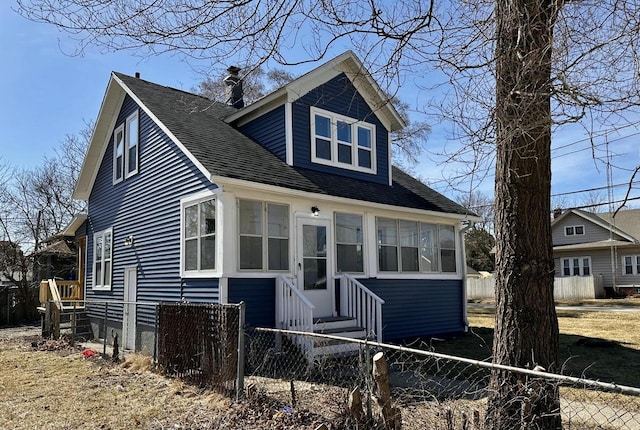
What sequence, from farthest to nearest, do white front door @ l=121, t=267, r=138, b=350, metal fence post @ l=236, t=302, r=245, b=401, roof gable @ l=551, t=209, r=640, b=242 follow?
roof gable @ l=551, t=209, r=640, b=242 → white front door @ l=121, t=267, r=138, b=350 → metal fence post @ l=236, t=302, r=245, b=401

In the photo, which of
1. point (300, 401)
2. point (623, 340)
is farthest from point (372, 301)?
point (623, 340)

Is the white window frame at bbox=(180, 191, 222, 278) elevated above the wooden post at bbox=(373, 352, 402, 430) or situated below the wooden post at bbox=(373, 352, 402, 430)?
above

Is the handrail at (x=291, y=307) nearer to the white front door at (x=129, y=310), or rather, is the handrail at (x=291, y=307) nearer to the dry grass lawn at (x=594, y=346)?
A: the dry grass lawn at (x=594, y=346)

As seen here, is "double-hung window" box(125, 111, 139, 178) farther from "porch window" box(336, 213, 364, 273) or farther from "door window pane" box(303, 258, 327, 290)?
"porch window" box(336, 213, 364, 273)

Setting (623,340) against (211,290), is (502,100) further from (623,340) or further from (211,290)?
(623,340)

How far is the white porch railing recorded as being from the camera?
31.9 feet

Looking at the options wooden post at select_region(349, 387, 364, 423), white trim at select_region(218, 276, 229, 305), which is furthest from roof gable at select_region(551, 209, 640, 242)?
wooden post at select_region(349, 387, 364, 423)

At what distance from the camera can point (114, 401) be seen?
6305 millimetres

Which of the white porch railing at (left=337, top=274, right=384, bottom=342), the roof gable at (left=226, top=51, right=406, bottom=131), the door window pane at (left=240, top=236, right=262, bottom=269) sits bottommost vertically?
the white porch railing at (left=337, top=274, right=384, bottom=342)

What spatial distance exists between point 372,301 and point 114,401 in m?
5.24

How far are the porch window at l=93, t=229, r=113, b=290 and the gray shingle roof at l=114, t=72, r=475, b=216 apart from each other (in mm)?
3977

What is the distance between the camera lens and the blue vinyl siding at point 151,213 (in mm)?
9758

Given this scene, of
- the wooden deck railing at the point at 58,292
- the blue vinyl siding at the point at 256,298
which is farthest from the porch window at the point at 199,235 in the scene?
the wooden deck railing at the point at 58,292

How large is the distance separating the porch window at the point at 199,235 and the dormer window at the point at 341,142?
2902 millimetres
